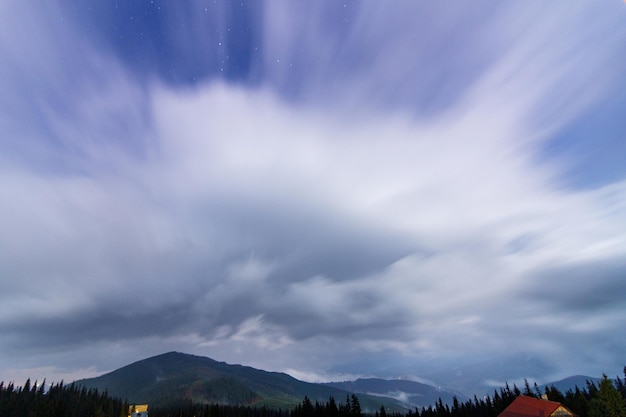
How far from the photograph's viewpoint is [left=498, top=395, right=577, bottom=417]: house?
71562 millimetres

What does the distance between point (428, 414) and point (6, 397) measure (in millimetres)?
188629

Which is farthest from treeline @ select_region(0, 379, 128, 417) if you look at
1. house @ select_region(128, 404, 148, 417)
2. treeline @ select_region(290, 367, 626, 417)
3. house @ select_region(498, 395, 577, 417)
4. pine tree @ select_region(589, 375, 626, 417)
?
pine tree @ select_region(589, 375, 626, 417)

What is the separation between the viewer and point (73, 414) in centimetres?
16488

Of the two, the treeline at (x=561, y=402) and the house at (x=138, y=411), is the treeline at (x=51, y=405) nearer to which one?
the house at (x=138, y=411)

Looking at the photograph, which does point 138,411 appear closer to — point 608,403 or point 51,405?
point 51,405

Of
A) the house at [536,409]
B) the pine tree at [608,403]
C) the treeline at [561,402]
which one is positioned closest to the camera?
the pine tree at [608,403]

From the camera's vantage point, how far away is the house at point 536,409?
235ft

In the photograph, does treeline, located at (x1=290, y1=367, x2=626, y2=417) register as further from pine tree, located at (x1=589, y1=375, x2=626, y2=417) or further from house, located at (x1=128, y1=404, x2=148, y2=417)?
house, located at (x1=128, y1=404, x2=148, y2=417)

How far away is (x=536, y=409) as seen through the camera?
7419cm

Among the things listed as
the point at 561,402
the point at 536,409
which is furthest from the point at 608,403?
the point at 561,402

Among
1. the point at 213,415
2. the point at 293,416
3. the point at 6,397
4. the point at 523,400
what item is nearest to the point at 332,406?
the point at 293,416

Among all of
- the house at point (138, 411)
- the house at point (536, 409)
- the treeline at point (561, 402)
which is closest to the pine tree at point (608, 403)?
the treeline at point (561, 402)

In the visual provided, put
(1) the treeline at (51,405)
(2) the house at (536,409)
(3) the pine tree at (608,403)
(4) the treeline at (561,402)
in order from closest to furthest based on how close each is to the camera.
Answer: (3) the pine tree at (608,403) → (2) the house at (536,409) → (4) the treeline at (561,402) → (1) the treeline at (51,405)

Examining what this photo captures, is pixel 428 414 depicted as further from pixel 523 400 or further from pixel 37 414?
pixel 37 414
